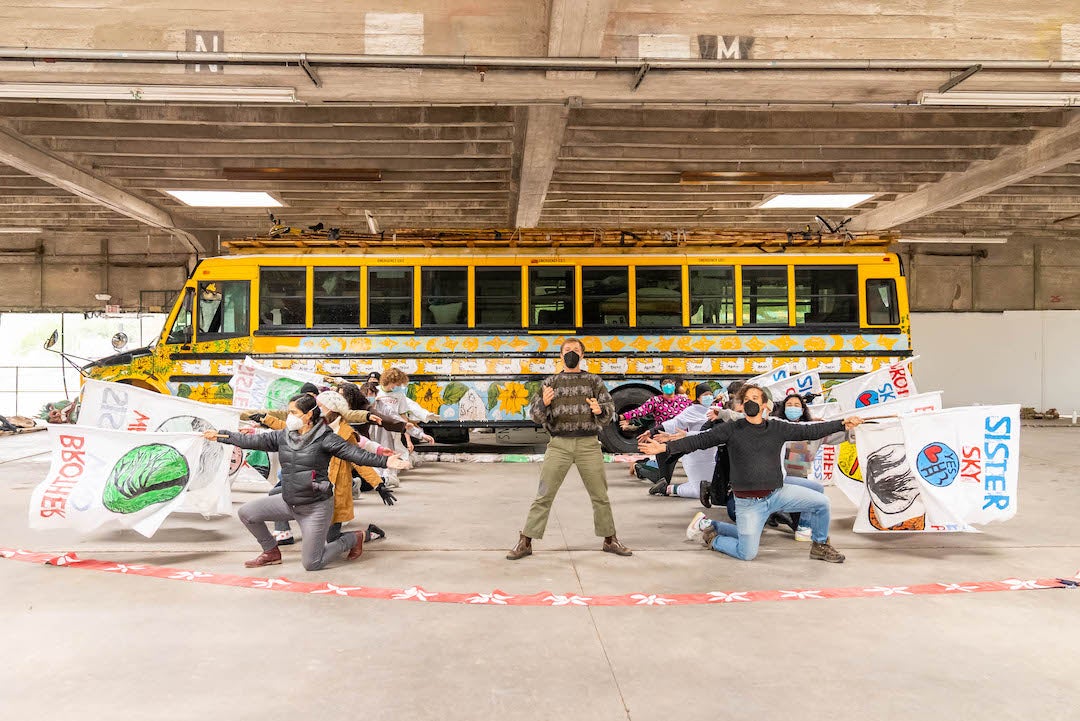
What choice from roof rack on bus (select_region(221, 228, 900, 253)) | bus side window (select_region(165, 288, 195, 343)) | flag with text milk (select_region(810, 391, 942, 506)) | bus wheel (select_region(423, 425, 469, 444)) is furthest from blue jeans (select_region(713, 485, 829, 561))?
bus side window (select_region(165, 288, 195, 343))

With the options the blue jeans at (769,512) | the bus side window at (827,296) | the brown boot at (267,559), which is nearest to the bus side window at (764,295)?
the bus side window at (827,296)

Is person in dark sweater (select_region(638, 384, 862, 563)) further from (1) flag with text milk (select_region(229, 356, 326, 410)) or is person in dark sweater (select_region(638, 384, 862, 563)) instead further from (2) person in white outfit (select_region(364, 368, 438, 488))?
(1) flag with text milk (select_region(229, 356, 326, 410))

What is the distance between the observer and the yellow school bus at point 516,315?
11.6 metres

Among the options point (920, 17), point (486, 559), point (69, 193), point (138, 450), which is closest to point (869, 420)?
point (486, 559)

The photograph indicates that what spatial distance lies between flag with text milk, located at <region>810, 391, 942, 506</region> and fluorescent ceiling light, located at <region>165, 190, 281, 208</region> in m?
12.0

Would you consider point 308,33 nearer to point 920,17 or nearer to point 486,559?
point 486,559

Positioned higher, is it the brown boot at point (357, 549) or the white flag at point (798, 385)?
the white flag at point (798, 385)

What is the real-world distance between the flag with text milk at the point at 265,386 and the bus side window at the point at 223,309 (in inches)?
85.4

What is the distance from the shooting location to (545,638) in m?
4.38

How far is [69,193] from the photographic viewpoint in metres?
15.8

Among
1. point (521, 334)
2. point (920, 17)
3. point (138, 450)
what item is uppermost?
point (920, 17)

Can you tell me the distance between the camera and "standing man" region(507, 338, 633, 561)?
6074mm

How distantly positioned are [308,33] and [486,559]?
5590 mm

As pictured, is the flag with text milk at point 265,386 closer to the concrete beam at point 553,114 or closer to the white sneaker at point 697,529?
the concrete beam at point 553,114
